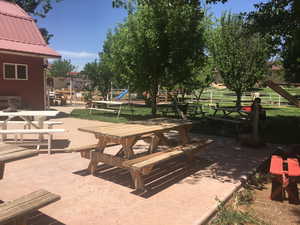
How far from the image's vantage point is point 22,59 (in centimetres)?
1279

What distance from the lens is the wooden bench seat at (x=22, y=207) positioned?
213 cm

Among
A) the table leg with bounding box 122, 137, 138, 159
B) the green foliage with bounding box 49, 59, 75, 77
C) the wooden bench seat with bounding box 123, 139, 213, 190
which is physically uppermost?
the green foliage with bounding box 49, 59, 75, 77

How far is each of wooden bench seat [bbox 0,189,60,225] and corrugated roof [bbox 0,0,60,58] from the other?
34.0 ft

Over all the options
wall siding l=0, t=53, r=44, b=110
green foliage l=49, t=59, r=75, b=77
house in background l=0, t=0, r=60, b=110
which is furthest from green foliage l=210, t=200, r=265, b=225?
green foliage l=49, t=59, r=75, b=77

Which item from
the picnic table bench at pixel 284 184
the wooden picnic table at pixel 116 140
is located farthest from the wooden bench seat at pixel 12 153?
the picnic table bench at pixel 284 184

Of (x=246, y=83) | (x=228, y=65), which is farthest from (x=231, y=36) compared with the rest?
(x=246, y=83)

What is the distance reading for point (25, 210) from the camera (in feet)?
7.36

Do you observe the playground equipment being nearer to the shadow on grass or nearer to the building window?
the shadow on grass

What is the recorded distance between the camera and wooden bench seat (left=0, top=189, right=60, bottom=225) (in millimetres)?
2131

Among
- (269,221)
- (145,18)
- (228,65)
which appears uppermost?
(145,18)

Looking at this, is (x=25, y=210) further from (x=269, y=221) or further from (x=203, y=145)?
(x=203, y=145)

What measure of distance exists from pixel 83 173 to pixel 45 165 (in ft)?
2.93

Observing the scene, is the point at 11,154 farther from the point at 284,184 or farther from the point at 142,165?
the point at 284,184

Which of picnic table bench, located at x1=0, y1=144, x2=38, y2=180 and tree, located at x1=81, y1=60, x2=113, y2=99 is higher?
tree, located at x1=81, y1=60, x2=113, y2=99
